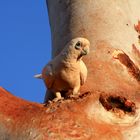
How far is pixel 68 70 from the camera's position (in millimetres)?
1456

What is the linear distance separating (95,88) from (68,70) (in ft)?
0.32

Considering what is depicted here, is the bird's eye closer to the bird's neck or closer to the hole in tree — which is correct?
the bird's neck

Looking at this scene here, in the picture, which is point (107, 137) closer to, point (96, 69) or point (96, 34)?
point (96, 69)

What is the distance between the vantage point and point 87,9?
6.01 ft

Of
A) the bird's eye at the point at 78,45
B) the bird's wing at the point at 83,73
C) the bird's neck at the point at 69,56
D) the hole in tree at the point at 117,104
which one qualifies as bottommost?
the hole in tree at the point at 117,104

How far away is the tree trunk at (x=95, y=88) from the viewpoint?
1214 mm

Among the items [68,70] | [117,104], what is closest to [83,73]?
[68,70]

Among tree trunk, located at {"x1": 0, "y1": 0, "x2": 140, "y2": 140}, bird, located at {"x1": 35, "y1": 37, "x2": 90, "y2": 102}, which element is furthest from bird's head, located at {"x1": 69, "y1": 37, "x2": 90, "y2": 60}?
tree trunk, located at {"x1": 0, "y1": 0, "x2": 140, "y2": 140}

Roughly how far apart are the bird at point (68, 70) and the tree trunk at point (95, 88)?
0.04 m

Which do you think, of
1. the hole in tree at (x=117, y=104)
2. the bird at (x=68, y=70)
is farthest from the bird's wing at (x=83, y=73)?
the hole in tree at (x=117, y=104)

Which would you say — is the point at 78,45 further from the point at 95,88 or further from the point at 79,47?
the point at 95,88

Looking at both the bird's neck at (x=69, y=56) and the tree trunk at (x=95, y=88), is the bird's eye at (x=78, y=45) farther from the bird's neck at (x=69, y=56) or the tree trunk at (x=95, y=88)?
the tree trunk at (x=95, y=88)

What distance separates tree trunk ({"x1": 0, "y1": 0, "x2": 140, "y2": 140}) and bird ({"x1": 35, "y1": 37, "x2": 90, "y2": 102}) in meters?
0.04

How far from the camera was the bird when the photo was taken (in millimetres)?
1443
